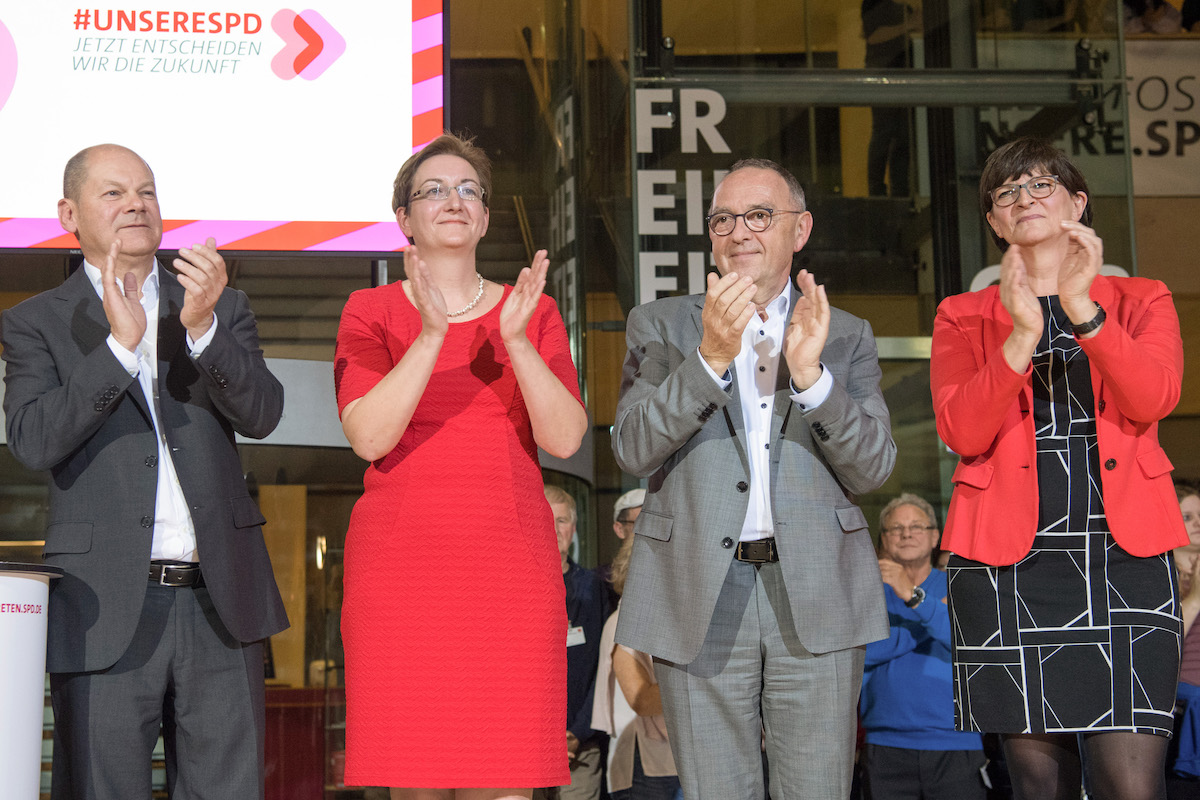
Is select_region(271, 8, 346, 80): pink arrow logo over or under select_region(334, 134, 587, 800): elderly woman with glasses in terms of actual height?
over

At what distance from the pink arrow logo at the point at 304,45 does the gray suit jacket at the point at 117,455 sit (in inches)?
62.7

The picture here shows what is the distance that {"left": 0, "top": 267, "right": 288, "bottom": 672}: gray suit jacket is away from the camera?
239 cm

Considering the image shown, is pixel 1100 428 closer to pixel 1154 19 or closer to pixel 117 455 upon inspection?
pixel 117 455

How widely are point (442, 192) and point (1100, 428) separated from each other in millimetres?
1424

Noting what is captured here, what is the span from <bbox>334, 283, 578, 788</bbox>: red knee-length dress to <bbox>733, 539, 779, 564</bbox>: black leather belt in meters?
0.39

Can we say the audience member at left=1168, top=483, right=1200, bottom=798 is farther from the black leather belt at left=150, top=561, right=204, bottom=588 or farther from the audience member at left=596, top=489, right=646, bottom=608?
the black leather belt at left=150, top=561, right=204, bottom=588

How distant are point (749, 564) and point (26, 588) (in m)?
1.32

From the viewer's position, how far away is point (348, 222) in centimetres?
394

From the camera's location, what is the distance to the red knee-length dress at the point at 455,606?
2438 mm

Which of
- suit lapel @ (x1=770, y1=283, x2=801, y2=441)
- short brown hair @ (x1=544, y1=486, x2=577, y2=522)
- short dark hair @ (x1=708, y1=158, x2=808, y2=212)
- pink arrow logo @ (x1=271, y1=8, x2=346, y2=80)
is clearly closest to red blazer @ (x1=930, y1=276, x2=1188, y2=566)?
suit lapel @ (x1=770, y1=283, x2=801, y2=441)

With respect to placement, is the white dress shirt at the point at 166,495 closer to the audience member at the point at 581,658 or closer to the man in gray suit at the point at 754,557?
the man in gray suit at the point at 754,557

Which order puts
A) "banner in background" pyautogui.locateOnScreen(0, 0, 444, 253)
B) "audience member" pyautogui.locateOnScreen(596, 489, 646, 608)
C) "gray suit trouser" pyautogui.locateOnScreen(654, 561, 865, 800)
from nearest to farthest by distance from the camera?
"gray suit trouser" pyautogui.locateOnScreen(654, 561, 865, 800) < "banner in background" pyautogui.locateOnScreen(0, 0, 444, 253) < "audience member" pyautogui.locateOnScreen(596, 489, 646, 608)

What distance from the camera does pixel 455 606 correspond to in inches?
98.0

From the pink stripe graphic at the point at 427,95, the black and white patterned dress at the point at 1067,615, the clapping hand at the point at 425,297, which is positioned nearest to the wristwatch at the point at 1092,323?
the black and white patterned dress at the point at 1067,615
